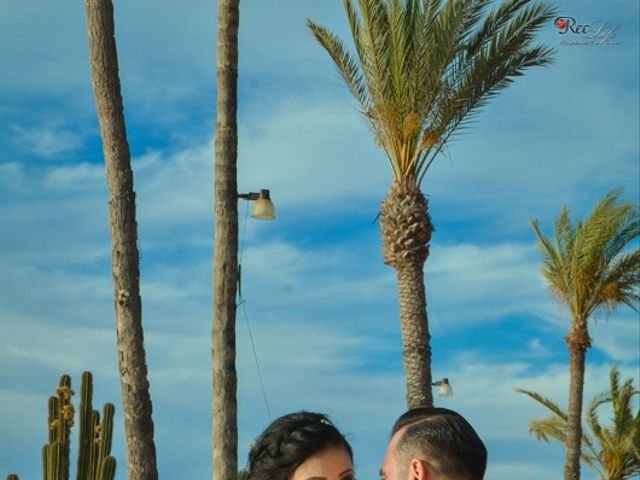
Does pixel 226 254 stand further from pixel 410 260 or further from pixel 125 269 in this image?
pixel 410 260

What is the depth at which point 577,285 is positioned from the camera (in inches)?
1164

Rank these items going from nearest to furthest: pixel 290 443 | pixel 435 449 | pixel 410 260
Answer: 1. pixel 435 449
2. pixel 290 443
3. pixel 410 260

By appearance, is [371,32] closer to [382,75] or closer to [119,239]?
[382,75]

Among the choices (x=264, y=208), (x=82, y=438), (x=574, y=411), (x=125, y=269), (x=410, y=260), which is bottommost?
(x=82, y=438)

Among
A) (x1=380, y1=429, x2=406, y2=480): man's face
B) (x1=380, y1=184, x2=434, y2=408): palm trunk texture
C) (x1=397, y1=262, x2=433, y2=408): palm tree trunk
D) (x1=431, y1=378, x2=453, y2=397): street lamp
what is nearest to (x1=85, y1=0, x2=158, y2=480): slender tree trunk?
(x1=380, y1=184, x2=434, y2=408): palm trunk texture

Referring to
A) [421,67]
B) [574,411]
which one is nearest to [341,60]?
[421,67]

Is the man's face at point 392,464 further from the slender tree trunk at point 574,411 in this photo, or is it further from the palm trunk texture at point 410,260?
the slender tree trunk at point 574,411

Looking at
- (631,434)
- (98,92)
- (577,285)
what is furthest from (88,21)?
(631,434)

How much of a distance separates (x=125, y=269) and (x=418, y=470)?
31.5 feet

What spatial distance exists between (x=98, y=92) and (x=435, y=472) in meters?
10.6

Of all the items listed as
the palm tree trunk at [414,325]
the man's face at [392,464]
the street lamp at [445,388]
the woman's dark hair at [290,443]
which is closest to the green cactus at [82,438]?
the palm tree trunk at [414,325]

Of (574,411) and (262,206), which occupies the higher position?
(262,206)

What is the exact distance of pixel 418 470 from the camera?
3.62 meters

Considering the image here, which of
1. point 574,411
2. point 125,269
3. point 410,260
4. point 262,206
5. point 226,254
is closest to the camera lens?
point 125,269
